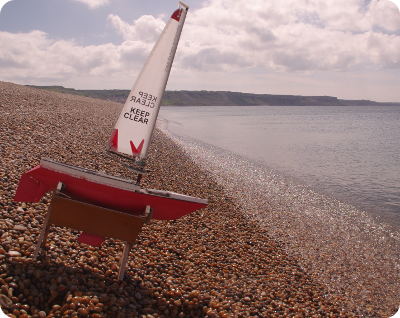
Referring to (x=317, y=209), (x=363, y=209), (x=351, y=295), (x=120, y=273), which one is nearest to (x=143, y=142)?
(x=120, y=273)

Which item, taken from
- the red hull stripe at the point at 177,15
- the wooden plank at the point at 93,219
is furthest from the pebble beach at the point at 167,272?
the red hull stripe at the point at 177,15

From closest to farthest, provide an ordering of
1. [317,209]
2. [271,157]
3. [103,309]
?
[103,309] → [317,209] → [271,157]

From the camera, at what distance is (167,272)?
272 inches

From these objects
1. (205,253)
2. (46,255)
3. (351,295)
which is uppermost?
(46,255)

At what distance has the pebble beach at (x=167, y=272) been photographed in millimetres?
5193

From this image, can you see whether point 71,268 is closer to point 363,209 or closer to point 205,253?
point 205,253

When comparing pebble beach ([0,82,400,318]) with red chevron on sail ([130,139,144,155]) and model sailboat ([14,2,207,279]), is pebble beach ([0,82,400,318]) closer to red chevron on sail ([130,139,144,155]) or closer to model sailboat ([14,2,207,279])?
model sailboat ([14,2,207,279])

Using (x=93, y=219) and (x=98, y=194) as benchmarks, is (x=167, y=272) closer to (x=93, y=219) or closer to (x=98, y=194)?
(x=93, y=219)

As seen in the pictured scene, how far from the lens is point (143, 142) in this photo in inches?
294

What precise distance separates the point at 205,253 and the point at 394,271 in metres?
6.40

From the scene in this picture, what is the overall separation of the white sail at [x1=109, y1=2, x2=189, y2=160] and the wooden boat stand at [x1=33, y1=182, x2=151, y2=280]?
1.81 meters

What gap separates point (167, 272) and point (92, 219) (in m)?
2.01

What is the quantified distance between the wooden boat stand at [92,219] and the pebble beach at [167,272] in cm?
55

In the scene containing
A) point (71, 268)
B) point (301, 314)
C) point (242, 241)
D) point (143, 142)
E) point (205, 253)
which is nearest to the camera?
point (71, 268)
